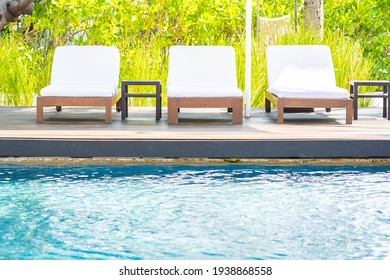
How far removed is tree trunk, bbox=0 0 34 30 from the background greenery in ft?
1.20

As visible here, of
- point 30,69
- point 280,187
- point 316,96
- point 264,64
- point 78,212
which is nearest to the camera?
point 78,212

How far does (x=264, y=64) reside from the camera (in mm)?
11703

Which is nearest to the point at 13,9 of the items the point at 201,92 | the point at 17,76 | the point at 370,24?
the point at 17,76

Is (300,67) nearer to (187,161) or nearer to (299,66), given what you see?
(299,66)

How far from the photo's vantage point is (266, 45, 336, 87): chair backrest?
34.8ft

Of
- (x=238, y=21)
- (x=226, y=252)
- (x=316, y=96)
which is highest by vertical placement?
(x=238, y=21)

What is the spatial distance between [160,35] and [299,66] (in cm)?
469

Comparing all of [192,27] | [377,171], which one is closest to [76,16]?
[192,27]

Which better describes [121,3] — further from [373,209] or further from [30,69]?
[373,209]

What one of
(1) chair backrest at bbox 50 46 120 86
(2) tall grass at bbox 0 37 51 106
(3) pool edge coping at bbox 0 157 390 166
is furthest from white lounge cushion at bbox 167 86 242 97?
(2) tall grass at bbox 0 37 51 106

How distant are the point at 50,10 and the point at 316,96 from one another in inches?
228

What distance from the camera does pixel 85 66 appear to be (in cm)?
1068

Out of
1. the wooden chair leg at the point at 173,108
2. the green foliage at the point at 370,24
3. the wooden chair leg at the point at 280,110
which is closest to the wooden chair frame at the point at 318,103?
the wooden chair leg at the point at 280,110

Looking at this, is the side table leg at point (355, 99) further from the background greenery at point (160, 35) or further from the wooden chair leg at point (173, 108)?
the wooden chair leg at point (173, 108)
